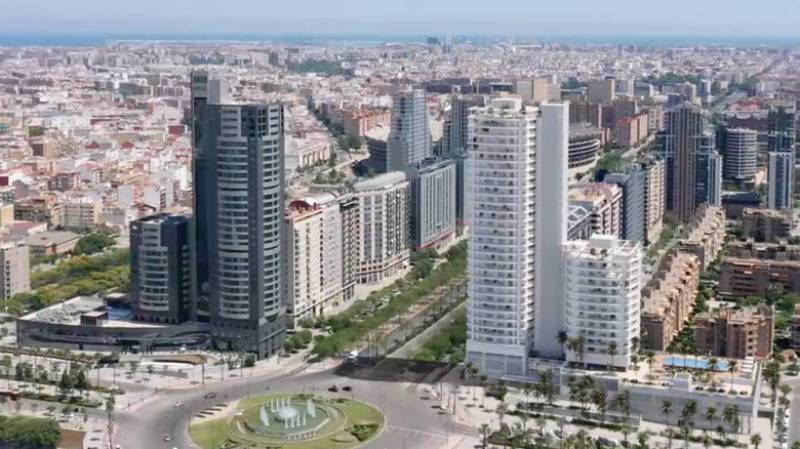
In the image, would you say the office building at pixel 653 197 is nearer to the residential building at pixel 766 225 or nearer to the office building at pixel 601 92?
the residential building at pixel 766 225

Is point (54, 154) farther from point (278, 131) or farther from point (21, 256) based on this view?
point (278, 131)

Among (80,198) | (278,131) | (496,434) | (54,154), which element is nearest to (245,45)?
(54,154)

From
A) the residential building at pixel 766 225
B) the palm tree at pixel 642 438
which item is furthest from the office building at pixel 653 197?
the palm tree at pixel 642 438

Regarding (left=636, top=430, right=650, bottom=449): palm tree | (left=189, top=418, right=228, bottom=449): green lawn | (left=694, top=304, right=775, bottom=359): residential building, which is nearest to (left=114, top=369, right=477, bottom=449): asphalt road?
(left=189, top=418, right=228, bottom=449): green lawn

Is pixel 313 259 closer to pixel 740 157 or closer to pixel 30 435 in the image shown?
pixel 30 435

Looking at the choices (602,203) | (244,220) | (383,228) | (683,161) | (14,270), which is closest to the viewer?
(244,220)

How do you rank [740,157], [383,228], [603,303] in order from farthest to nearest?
[740,157] < [383,228] < [603,303]

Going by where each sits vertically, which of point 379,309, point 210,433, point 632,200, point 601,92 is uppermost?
point 601,92

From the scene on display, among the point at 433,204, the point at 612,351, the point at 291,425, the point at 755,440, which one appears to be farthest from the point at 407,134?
the point at 755,440
